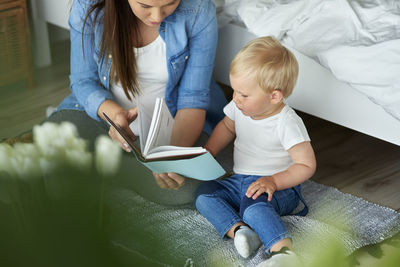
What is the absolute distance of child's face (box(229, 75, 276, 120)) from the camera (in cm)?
124

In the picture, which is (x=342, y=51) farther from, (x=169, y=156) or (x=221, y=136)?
(x=169, y=156)

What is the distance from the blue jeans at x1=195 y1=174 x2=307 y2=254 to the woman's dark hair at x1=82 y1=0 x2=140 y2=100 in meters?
0.36

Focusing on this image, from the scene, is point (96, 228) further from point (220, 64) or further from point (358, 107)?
point (220, 64)

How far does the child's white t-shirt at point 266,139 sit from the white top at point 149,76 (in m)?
0.22

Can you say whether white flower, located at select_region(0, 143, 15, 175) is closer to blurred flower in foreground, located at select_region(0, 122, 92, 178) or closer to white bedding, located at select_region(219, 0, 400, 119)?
blurred flower in foreground, located at select_region(0, 122, 92, 178)

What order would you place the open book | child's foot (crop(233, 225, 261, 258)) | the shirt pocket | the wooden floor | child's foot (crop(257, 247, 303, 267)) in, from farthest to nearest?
the wooden floor
the shirt pocket
child's foot (crop(233, 225, 261, 258))
the open book
child's foot (crop(257, 247, 303, 267))

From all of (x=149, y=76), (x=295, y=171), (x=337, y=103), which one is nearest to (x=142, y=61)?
(x=149, y=76)

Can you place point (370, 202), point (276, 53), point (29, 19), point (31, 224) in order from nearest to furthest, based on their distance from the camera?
point (31, 224), point (29, 19), point (276, 53), point (370, 202)

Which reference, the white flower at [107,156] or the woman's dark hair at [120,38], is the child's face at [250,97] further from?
the white flower at [107,156]

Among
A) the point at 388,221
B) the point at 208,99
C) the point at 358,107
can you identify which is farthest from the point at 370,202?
the point at 208,99

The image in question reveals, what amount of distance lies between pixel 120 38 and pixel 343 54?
2.18 feet

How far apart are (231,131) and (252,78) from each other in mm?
249

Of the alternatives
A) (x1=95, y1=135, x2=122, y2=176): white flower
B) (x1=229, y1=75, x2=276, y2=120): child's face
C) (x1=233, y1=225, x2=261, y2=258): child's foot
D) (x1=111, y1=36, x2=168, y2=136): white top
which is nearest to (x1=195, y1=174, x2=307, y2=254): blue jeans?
(x1=233, y1=225, x2=261, y2=258): child's foot

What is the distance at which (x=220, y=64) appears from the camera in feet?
6.28
